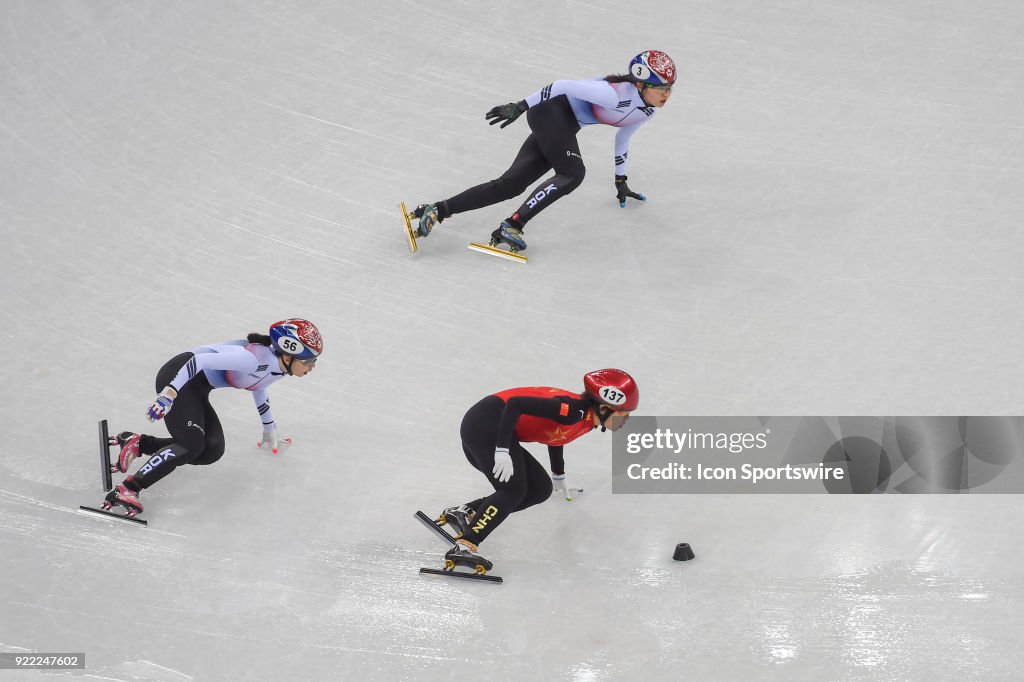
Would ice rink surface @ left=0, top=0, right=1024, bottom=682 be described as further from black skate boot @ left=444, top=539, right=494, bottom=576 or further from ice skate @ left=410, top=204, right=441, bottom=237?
ice skate @ left=410, top=204, right=441, bottom=237

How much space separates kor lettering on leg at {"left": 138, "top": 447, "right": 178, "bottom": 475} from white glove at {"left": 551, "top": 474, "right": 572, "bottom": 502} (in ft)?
7.72

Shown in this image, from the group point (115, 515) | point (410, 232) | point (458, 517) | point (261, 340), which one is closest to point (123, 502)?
point (115, 515)

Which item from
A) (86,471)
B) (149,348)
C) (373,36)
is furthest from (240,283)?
(373,36)

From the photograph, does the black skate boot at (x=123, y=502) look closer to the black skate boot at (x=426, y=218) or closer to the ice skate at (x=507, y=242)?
the black skate boot at (x=426, y=218)

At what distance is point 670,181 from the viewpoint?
36.7 feet

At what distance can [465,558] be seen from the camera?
7098 millimetres

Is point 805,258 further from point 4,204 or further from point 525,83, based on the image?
point 4,204

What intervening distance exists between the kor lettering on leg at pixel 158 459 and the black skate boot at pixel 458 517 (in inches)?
68.2

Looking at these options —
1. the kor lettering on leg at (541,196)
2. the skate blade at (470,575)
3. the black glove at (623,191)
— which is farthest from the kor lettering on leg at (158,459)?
the black glove at (623,191)

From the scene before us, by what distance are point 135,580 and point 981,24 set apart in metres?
10.2

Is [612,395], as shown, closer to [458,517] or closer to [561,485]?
[561,485]

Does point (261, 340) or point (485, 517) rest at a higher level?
point (261, 340)

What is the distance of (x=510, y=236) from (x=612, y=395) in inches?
134

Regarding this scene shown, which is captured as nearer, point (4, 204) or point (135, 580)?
point (135, 580)
